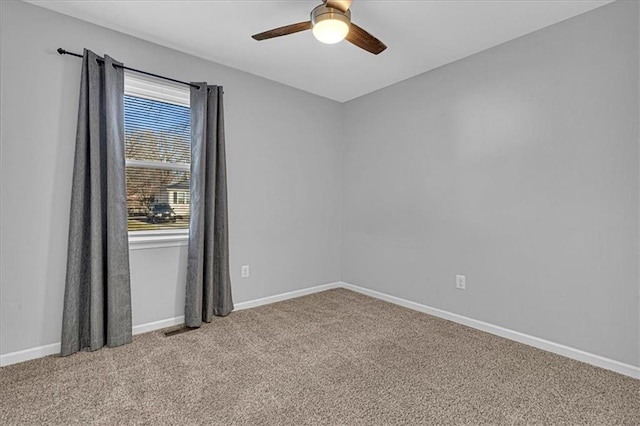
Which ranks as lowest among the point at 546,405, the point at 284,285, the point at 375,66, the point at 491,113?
the point at 546,405

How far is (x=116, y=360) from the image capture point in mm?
2230

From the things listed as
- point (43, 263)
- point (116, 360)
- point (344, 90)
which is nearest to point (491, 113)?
point (344, 90)

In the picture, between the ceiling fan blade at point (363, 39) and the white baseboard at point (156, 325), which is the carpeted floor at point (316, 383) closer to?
the white baseboard at point (156, 325)

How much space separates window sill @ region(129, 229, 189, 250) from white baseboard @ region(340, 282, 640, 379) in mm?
2208

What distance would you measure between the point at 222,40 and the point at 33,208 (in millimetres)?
1863

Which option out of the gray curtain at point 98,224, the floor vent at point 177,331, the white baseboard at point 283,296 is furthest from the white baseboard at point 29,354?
the white baseboard at point 283,296

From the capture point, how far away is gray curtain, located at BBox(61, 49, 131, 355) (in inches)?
90.9

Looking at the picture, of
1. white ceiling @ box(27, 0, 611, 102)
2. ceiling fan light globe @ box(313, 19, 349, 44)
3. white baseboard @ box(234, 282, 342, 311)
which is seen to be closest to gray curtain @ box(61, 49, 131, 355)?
white ceiling @ box(27, 0, 611, 102)

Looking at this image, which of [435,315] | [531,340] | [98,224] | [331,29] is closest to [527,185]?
[531,340]

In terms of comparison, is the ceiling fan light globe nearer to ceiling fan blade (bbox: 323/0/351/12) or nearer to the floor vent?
ceiling fan blade (bbox: 323/0/351/12)

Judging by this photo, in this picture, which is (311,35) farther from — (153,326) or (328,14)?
(153,326)

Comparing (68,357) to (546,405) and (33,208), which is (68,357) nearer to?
(33,208)

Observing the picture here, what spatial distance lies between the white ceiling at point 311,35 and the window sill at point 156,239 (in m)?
1.39

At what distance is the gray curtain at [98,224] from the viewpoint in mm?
2309
